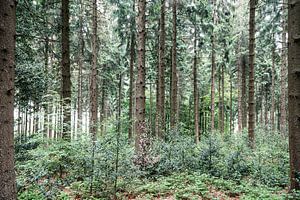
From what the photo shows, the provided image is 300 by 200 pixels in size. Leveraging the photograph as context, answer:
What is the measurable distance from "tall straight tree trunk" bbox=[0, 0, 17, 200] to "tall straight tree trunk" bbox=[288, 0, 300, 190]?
14.9 feet

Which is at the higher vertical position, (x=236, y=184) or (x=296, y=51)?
(x=296, y=51)

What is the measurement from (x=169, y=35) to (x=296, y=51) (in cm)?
1329

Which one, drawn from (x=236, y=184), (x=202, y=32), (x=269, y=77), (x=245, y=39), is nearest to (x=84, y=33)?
(x=202, y=32)

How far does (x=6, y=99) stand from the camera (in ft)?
10.5

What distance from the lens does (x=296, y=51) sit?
16.3ft

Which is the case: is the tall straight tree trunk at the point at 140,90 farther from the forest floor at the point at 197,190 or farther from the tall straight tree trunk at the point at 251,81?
the tall straight tree trunk at the point at 251,81

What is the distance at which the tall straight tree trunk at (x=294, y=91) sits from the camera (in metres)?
4.89

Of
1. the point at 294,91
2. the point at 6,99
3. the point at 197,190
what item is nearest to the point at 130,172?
the point at 197,190

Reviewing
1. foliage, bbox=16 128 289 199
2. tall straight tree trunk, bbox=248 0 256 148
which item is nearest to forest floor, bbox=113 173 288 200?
foliage, bbox=16 128 289 199

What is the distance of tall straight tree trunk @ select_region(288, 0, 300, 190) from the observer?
16.0 feet

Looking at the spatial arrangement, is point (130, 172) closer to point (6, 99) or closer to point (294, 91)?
point (6, 99)

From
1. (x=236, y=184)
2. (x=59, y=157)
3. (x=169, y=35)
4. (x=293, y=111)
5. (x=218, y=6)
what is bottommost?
(x=236, y=184)

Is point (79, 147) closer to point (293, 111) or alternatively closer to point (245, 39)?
point (293, 111)

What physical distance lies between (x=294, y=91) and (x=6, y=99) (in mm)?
4668
